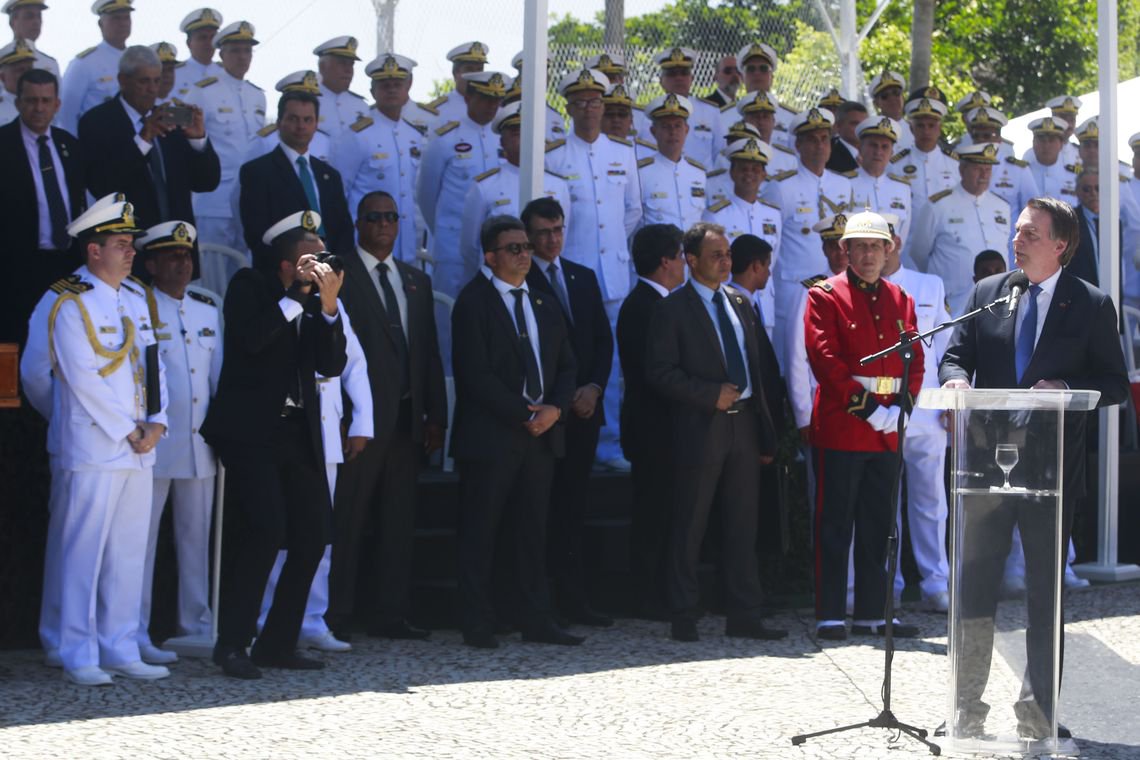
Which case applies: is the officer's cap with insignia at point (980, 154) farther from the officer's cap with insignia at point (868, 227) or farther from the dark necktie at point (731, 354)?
the dark necktie at point (731, 354)

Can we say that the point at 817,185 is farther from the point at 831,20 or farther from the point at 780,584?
the point at 831,20

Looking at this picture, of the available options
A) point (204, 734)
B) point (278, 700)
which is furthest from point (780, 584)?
point (204, 734)

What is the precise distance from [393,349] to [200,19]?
4.14 meters

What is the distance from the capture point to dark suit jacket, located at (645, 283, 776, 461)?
8.06 m

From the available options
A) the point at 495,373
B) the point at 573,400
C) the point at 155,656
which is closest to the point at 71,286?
the point at 155,656

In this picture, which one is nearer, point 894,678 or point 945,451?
point 894,678

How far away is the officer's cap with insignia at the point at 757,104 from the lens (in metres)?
11.6

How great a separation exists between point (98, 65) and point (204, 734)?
5.55m

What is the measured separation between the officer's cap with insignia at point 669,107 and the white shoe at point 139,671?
5152 mm

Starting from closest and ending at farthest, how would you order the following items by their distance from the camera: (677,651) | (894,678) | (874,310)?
(894,678)
(677,651)
(874,310)

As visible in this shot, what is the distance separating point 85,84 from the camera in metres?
10.2

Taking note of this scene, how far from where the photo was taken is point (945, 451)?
923 cm

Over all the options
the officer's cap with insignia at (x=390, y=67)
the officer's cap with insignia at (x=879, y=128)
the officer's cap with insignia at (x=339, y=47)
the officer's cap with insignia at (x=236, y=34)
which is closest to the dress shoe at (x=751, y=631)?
the officer's cap with insignia at (x=879, y=128)

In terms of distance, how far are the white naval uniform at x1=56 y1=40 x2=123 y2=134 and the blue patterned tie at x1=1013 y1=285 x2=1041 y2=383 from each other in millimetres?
5804
